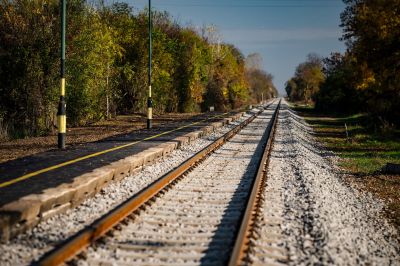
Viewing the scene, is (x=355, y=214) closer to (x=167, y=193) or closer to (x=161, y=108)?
(x=167, y=193)

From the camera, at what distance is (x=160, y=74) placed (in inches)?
1661

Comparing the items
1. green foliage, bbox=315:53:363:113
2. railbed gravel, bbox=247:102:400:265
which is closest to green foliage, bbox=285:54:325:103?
green foliage, bbox=315:53:363:113

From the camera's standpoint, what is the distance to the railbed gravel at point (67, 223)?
547cm

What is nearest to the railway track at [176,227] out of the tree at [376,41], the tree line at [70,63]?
the tree line at [70,63]

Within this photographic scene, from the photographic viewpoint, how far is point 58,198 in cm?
737

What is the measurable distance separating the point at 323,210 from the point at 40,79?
17.6 m

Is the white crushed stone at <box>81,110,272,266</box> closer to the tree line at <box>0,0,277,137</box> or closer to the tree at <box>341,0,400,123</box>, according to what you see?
the tree line at <box>0,0,277,137</box>

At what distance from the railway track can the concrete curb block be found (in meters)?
0.94

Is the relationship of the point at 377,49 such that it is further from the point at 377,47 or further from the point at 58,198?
the point at 58,198

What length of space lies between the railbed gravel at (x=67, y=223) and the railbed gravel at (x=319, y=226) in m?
2.52

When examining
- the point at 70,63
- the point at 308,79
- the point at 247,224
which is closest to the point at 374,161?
the point at 247,224

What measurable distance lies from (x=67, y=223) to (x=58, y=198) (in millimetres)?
652

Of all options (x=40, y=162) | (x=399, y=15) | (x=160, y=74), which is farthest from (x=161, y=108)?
(x=40, y=162)

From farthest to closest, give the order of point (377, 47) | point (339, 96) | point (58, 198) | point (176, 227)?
point (339, 96) → point (377, 47) → point (58, 198) → point (176, 227)
